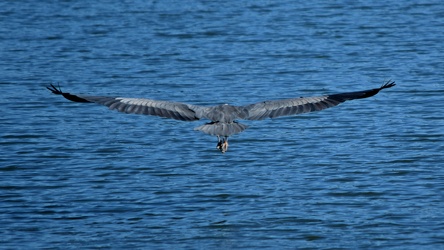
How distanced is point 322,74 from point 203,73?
8.63ft

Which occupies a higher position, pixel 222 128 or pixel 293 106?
pixel 293 106

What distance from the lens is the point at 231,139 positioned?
1723 centimetres

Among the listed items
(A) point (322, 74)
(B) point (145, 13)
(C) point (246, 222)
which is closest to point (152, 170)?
(C) point (246, 222)

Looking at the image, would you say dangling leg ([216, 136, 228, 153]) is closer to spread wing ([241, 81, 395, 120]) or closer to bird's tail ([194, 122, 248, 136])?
bird's tail ([194, 122, 248, 136])

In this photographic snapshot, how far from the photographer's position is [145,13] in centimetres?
3100

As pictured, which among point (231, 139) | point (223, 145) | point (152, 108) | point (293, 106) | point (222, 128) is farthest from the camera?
point (231, 139)

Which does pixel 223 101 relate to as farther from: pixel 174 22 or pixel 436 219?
pixel 174 22

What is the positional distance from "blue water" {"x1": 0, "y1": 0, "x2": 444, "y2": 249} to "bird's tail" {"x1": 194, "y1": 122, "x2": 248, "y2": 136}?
1342 mm

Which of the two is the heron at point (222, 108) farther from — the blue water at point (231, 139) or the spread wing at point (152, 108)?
the blue water at point (231, 139)

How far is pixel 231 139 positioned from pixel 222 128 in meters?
5.37

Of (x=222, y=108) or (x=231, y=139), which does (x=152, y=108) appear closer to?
(x=222, y=108)

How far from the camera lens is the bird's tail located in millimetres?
11734

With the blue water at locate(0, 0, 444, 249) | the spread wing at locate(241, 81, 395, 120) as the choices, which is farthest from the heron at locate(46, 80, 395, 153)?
the blue water at locate(0, 0, 444, 249)

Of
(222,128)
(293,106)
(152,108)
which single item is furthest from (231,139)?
(222,128)
